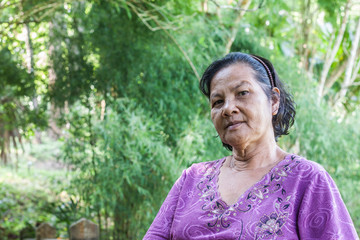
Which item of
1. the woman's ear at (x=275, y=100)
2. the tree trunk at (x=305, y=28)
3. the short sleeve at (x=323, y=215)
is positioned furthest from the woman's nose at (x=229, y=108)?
the tree trunk at (x=305, y=28)

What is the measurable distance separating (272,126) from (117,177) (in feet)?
5.92

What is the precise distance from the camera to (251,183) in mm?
1377

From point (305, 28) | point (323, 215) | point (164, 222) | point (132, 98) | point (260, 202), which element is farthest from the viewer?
point (305, 28)

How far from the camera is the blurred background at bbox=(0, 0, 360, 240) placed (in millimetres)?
3105

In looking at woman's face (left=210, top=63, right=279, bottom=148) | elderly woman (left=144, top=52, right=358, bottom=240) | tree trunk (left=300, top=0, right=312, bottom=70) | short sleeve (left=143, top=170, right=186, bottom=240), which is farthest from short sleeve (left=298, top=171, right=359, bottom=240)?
tree trunk (left=300, top=0, right=312, bottom=70)

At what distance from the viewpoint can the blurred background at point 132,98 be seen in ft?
10.2

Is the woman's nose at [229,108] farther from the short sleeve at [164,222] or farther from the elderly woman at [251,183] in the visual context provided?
the short sleeve at [164,222]

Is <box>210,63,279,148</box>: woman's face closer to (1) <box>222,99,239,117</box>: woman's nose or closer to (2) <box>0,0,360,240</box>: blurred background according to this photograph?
(1) <box>222,99,239,117</box>: woman's nose

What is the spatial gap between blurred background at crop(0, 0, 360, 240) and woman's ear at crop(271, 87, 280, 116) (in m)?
1.55

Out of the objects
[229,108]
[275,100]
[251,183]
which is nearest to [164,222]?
[251,183]

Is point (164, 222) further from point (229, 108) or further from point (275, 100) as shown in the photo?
point (275, 100)

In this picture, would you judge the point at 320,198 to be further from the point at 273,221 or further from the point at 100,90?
the point at 100,90

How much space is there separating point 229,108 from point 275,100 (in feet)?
0.65

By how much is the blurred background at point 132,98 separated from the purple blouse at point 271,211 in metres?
1.48
